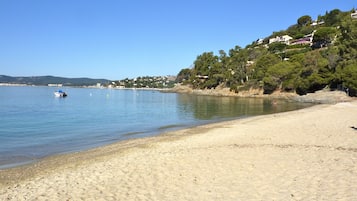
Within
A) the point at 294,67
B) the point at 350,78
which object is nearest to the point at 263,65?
the point at 294,67

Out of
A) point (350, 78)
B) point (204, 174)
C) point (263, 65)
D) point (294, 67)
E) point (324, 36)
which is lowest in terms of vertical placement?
point (204, 174)

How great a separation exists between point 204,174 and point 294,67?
275 ft

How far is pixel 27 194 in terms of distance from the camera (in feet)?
28.7

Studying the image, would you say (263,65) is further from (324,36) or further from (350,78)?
(350,78)

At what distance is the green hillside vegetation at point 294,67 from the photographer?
220 feet

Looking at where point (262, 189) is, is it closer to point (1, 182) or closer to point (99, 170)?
point (99, 170)

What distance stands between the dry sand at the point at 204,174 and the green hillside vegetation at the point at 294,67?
52561 mm

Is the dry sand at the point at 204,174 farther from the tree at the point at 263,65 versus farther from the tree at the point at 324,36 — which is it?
the tree at the point at 324,36

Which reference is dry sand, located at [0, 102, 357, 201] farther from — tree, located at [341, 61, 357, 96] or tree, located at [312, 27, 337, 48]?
tree, located at [312, 27, 337, 48]

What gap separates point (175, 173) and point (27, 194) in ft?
14.4

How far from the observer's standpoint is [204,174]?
1036 centimetres

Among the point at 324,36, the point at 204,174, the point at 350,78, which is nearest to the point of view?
the point at 204,174

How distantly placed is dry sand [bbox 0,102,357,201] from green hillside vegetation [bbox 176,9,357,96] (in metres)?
52.6

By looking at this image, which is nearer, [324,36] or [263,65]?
[263,65]
